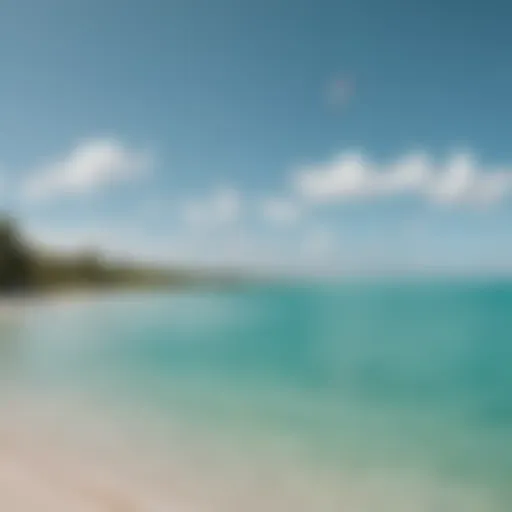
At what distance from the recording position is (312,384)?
7480 millimetres

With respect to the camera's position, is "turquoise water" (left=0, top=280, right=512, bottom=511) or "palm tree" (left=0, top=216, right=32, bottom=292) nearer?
"turquoise water" (left=0, top=280, right=512, bottom=511)

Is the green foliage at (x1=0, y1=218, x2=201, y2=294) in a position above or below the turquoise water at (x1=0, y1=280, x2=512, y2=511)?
above

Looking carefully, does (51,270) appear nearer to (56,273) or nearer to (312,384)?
(56,273)

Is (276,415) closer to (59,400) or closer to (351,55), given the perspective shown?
(59,400)

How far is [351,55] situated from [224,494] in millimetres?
4599

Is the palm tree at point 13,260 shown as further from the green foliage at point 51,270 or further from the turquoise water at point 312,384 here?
the turquoise water at point 312,384

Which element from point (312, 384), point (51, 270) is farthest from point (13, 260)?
point (312, 384)

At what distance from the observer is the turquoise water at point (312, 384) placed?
4.51 meters

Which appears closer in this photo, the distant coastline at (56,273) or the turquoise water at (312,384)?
the turquoise water at (312,384)

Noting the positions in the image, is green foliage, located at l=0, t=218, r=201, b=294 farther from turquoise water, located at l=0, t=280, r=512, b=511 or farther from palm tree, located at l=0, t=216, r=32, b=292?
turquoise water, located at l=0, t=280, r=512, b=511

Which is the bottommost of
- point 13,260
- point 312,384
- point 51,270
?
point 312,384

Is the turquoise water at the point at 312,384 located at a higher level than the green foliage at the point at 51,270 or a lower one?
lower

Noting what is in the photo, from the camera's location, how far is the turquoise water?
4.51 m

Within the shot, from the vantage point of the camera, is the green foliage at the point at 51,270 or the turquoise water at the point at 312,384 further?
the green foliage at the point at 51,270
